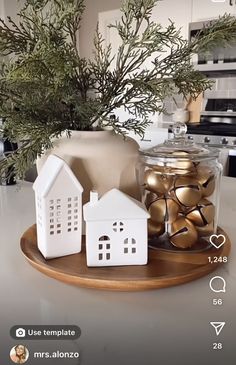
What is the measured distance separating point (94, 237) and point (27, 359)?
0.15 meters

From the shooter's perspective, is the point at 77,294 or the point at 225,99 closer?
the point at 77,294

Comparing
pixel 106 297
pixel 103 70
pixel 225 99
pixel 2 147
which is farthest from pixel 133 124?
pixel 225 99

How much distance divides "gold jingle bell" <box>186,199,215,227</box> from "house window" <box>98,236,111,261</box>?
121mm

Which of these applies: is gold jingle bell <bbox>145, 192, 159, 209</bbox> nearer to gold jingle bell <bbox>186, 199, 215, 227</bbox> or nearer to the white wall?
gold jingle bell <bbox>186, 199, 215, 227</bbox>

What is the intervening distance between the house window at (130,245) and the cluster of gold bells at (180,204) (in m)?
0.06

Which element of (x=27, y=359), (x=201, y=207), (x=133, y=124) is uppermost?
(x=133, y=124)

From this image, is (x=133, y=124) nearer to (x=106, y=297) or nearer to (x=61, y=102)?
(x=61, y=102)

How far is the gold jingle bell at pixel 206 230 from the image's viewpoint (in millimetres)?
480

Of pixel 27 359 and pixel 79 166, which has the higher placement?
pixel 79 166

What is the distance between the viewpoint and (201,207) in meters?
0.47

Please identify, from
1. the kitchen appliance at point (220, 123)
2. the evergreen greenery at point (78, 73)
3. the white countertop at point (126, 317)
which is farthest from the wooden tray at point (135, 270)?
the kitchen appliance at point (220, 123)

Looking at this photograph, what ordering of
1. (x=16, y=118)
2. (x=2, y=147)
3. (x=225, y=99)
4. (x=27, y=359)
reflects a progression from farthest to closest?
(x=225, y=99) → (x=2, y=147) → (x=16, y=118) → (x=27, y=359)

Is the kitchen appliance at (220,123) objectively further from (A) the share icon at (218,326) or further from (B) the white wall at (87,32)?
(A) the share icon at (218,326)

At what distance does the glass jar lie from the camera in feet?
1.51
